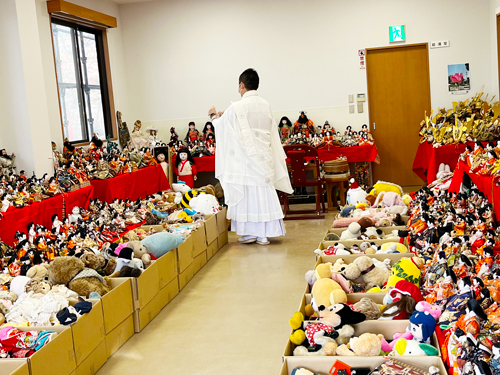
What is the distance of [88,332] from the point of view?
270cm

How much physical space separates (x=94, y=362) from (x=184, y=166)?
14.5ft

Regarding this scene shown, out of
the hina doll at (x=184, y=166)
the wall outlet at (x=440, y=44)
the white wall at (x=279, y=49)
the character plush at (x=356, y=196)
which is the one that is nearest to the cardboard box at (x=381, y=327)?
the character plush at (x=356, y=196)

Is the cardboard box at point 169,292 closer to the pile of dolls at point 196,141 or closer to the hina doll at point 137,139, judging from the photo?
the pile of dolls at point 196,141

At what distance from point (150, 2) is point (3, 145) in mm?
4248

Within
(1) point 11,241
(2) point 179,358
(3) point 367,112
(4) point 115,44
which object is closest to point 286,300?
(2) point 179,358

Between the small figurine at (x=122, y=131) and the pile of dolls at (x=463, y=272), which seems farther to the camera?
the small figurine at (x=122, y=131)

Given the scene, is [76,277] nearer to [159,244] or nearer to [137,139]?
[159,244]

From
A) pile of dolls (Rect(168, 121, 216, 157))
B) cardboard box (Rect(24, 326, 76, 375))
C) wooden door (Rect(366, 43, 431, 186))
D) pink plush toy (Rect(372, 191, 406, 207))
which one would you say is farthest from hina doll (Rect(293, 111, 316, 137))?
cardboard box (Rect(24, 326, 76, 375))

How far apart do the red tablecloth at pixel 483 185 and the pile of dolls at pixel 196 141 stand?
448cm

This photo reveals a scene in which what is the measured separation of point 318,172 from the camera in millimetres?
6688

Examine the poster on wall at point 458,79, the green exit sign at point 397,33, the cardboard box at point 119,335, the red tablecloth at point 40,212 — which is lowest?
the cardboard box at point 119,335

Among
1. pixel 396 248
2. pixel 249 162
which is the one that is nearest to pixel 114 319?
pixel 396 248

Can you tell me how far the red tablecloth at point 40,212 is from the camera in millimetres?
3972

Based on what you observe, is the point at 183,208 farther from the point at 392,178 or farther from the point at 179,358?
the point at 392,178
